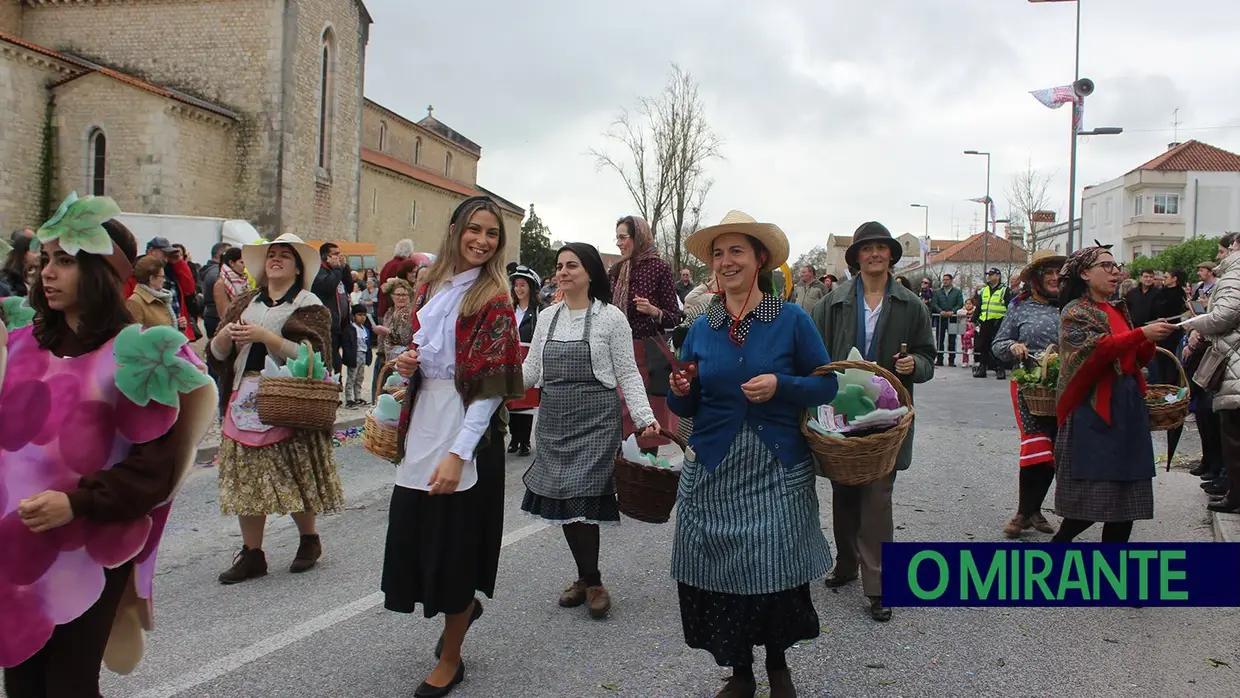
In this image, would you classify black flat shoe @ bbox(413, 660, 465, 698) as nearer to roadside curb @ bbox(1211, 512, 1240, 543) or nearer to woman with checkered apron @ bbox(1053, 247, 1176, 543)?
woman with checkered apron @ bbox(1053, 247, 1176, 543)

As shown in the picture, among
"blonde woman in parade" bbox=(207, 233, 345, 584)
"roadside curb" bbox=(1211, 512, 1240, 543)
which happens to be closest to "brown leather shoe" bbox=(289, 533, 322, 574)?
"blonde woman in parade" bbox=(207, 233, 345, 584)

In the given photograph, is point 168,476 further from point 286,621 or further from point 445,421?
point 286,621

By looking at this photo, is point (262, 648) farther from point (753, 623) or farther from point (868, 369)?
point (868, 369)

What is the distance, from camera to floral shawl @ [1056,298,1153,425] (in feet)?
15.3

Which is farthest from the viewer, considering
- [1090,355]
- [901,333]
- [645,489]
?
[901,333]

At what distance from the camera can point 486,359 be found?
349 centimetres

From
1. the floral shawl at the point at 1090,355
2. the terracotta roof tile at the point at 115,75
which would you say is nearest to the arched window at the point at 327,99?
the terracotta roof tile at the point at 115,75

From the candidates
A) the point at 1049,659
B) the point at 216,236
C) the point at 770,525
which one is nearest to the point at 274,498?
the point at 770,525

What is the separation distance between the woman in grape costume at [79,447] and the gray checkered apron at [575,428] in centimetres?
222

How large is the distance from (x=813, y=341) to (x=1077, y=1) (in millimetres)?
19092

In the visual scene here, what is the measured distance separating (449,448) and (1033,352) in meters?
4.38

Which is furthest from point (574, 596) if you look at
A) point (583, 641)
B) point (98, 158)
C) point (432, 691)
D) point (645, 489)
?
point (98, 158)

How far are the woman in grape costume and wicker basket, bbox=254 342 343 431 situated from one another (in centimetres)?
213

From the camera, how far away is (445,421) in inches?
139
